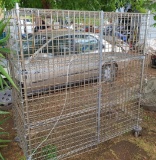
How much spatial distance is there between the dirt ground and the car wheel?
978mm

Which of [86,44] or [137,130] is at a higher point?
[86,44]

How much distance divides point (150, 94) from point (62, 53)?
93.1 inches

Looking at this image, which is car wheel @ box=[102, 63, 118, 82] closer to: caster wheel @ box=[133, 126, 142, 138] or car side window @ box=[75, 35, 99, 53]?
car side window @ box=[75, 35, 99, 53]

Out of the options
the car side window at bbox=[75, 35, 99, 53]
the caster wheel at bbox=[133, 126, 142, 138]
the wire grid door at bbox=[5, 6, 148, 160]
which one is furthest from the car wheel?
the caster wheel at bbox=[133, 126, 142, 138]

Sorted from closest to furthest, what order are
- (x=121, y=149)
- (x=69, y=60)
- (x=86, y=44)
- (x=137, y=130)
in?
(x=69, y=60)
(x=86, y=44)
(x=121, y=149)
(x=137, y=130)

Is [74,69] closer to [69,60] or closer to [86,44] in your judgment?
[69,60]

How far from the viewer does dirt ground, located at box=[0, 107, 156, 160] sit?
249 cm

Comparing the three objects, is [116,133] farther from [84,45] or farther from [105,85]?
[84,45]

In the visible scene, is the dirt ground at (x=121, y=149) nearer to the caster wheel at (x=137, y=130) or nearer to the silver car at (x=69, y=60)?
the caster wheel at (x=137, y=130)

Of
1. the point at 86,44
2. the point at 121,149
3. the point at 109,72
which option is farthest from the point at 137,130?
the point at 86,44

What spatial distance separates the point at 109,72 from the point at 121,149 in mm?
1145

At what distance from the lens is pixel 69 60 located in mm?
2184

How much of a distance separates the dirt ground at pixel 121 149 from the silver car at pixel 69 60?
3.17ft

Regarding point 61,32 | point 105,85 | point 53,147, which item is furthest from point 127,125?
point 61,32
